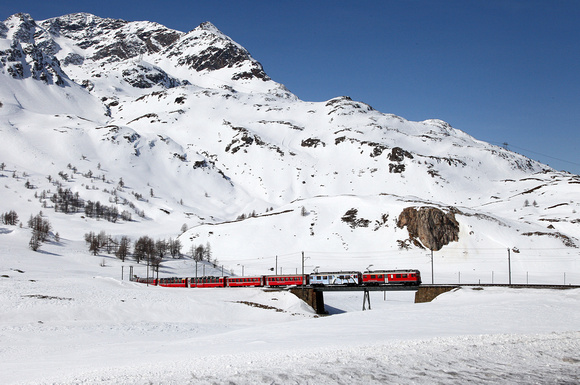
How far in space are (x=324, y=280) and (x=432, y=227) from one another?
6269cm

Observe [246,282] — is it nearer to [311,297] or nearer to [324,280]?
[324,280]

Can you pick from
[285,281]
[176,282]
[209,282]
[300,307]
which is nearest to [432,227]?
[285,281]

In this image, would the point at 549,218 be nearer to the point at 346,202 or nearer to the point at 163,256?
the point at 346,202

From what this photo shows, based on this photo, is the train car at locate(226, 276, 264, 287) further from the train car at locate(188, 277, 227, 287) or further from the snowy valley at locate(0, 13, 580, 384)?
the snowy valley at locate(0, 13, 580, 384)

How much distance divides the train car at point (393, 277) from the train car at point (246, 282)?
1930cm

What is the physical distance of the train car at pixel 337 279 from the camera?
230 ft

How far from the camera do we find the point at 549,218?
5728 inches

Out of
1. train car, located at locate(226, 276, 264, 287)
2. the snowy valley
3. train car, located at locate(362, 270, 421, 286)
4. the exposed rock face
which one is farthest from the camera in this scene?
the exposed rock face

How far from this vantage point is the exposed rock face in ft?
402

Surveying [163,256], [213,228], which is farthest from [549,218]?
[163,256]

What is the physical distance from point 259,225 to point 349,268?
4495cm

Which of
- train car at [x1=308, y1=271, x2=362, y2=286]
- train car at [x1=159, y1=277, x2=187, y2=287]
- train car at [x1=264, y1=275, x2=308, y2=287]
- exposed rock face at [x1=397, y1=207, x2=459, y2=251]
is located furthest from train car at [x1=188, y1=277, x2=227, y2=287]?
exposed rock face at [x1=397, y1=207, x2=459, y2=251]

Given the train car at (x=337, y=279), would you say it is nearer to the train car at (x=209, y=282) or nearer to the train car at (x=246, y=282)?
the train car at (x=246, y=282)

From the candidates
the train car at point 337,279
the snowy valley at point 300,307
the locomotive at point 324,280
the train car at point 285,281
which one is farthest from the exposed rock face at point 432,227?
the train car at point 285,281
